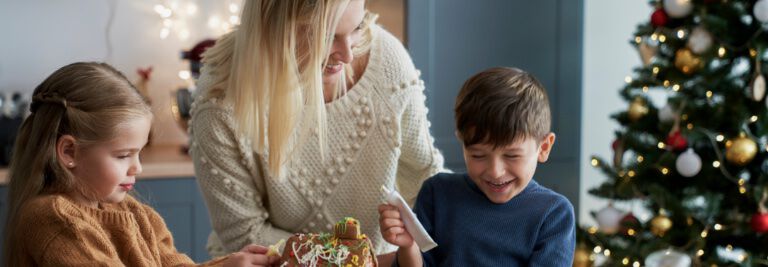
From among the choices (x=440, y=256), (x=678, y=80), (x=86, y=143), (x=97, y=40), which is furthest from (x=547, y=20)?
(x=86, y=143)

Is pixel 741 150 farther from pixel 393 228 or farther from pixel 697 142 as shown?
pixel 393 228

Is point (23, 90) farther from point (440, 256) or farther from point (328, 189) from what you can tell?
point (440, 256)

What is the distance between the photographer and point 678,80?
2.94m

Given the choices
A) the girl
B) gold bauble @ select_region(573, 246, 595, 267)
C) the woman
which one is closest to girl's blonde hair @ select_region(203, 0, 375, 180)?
the woman

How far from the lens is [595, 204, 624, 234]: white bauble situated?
3.19 m

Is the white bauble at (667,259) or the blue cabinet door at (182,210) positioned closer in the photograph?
the white bauble at (667,259)

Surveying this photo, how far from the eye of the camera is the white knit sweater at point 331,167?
1.84 m

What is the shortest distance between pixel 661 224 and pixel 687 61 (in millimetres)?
517

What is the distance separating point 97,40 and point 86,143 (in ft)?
8.51

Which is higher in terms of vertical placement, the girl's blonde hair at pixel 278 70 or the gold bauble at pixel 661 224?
the girl's blonde hair at pixel 278 70

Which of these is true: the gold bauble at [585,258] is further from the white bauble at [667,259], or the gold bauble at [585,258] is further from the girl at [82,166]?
the girl at [82,166]

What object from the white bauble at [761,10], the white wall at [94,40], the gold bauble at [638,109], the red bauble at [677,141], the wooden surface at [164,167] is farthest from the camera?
the white wall at [94,40]

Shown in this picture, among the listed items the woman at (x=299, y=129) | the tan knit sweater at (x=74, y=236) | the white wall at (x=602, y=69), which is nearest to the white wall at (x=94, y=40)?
the white wall at (x=602, y=69)

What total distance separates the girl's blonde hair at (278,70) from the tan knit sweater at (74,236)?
325mm
